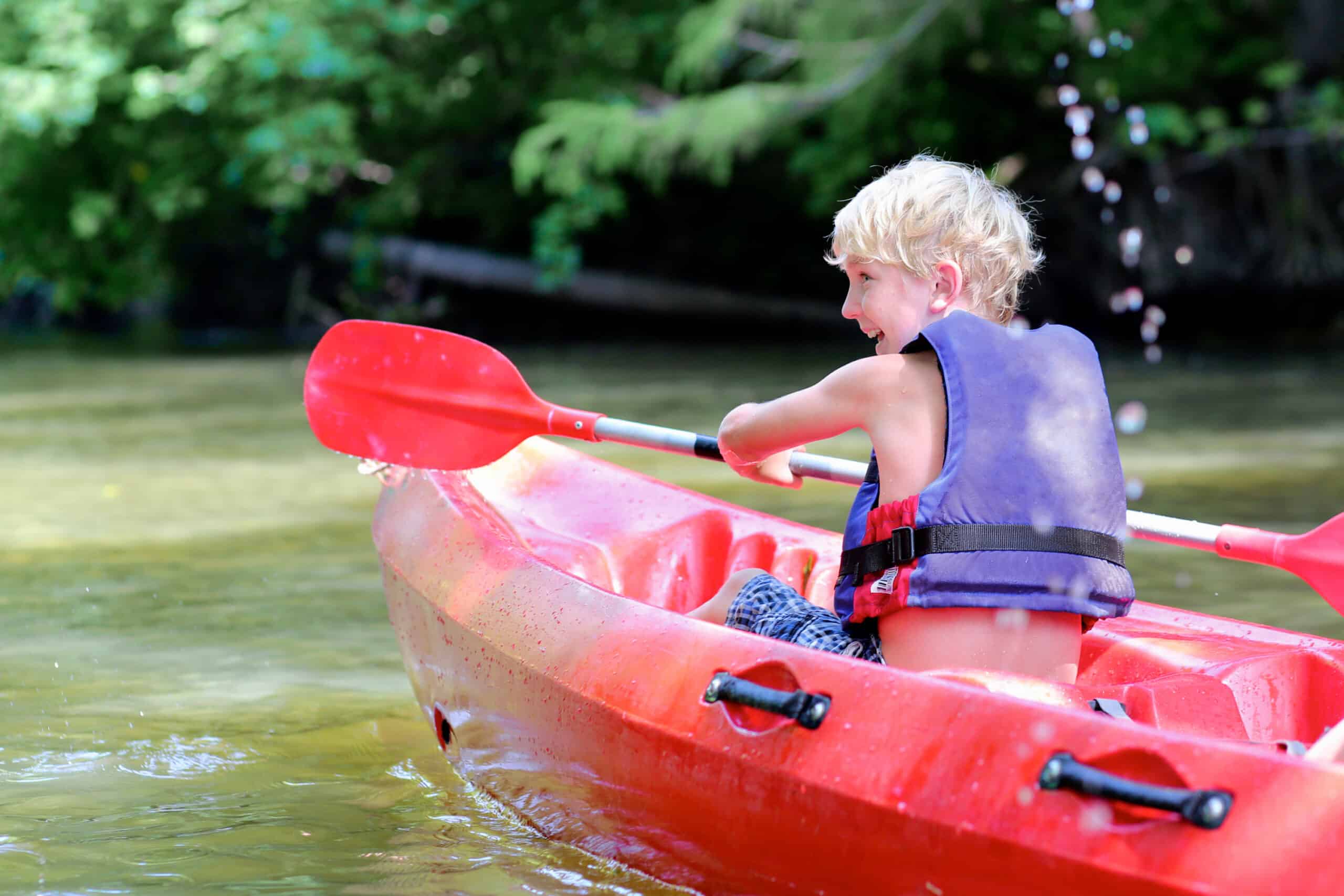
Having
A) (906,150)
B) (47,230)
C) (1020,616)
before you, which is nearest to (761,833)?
(1020,616)

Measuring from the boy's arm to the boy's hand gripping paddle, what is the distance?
0.54 meters

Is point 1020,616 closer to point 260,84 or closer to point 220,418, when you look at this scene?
point 220,418

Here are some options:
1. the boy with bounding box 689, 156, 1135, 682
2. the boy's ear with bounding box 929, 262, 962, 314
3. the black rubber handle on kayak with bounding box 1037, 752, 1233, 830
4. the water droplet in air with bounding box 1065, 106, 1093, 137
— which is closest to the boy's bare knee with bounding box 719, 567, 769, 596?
the boy with bounding box 689, 156, 1135, 682

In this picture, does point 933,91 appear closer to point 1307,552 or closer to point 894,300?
point 1307,552

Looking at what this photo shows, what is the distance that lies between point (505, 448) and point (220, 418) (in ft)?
17.5

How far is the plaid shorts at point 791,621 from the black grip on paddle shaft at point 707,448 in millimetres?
441

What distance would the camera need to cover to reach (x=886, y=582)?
2182 mm

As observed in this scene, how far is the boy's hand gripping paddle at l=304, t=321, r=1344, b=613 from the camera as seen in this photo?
333cm

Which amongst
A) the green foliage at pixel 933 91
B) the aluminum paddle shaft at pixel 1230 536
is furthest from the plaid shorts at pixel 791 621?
the green foliage at pixel 933 91

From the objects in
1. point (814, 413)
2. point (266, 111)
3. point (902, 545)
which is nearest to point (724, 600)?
point (814, 413)

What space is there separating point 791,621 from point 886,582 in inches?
10.7

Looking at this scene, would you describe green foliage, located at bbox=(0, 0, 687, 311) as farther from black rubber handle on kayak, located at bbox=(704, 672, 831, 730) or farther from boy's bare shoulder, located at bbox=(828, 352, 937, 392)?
black rubber handle on kayak, located at bbox=(704, 672, 831, 730)

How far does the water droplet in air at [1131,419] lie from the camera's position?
745 centimetres

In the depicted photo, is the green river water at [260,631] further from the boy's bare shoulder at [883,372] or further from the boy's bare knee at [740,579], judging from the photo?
the boy's bare shoulder at [883,372]
